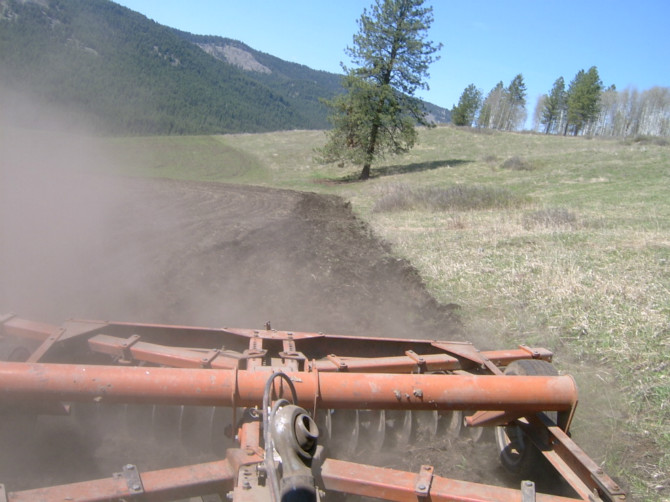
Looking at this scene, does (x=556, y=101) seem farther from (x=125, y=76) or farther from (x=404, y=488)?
(x=404, y=488)

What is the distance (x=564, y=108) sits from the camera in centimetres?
8644

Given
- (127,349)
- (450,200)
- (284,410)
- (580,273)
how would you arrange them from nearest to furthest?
1. (284,410)
2. (127,349)
3. (580,273)
4. (450,200)

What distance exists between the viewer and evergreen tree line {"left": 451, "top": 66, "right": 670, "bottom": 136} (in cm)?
8006

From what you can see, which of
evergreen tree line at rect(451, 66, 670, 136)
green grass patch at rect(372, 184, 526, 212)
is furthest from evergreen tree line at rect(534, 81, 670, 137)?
green grass patch at rect(372, 184, 526, 212)

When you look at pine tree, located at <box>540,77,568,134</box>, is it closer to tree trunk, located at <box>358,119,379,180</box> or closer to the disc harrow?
tree trunk, located at <box>358,119,379,180</box>

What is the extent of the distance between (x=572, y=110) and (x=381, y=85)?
55.6m

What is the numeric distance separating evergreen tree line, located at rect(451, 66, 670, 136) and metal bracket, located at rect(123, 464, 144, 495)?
81.4 meters

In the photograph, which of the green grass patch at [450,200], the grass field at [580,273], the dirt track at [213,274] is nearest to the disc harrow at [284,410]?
the grass field at [580,273]

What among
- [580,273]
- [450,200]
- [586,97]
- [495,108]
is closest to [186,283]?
[580,273]

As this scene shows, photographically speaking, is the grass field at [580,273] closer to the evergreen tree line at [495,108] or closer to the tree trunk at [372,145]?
the tree trunk at [372,145]

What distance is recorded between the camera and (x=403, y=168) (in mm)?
34719

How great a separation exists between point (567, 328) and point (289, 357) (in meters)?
3.97

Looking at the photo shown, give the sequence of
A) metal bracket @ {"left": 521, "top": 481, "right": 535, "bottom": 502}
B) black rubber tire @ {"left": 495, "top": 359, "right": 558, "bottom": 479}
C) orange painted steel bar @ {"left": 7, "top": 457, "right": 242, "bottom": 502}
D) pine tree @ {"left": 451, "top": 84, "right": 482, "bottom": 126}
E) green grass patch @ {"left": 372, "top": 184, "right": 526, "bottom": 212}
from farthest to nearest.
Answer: pine tree @ {"left": 451, "top": 84, "right": 482, "bottom": 126} < green grass patch @ {"left": 372, "top": 184, "right": 526, "bottom": 212} < black rubber tire @ {"left": 495, "top": 359, "right": 558, "bottom": 479} < metal bracket @ {"left": 521, "top": 481, "right": 535, "bottom": 502} < orange painted steel bar @ {"left": 7, "top": 457, "right": 242, "bottom": 502}

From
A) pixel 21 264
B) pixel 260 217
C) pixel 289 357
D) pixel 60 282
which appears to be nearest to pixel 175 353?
pixel 289 357
